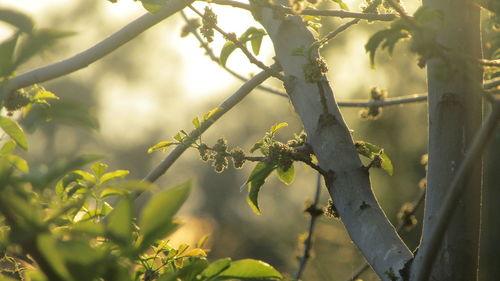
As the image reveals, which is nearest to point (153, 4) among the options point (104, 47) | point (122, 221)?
point (104, 47)

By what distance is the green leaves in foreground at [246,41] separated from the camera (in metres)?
2.18

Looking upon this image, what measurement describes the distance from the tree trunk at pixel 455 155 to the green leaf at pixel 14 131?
988 millimetres

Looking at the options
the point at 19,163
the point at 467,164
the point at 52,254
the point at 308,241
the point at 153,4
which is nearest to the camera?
the point at 52,254

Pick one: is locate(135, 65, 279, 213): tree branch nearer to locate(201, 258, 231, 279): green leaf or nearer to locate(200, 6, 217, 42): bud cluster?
locate(200, 6, 217, 42): bud cluster

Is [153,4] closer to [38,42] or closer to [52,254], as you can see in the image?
[38,42]

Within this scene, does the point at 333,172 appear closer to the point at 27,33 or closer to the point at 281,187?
the point at 27,33

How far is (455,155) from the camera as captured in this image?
5.68 ft

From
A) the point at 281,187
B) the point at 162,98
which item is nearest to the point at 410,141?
the point at 281,187

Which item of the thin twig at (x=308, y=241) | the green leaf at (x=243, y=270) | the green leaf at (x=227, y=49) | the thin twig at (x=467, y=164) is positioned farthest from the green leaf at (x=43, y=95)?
the thin twig at (x=308, y=241)

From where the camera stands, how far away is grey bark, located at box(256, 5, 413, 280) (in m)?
1.77

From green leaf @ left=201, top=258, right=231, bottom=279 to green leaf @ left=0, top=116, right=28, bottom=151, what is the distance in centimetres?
53

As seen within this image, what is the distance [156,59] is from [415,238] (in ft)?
104

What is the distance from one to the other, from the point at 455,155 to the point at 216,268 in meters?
0.68

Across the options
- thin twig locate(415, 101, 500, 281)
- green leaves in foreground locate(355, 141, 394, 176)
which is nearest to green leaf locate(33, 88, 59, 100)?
green leaves in foreground locate(355, 141, 394, 176)
